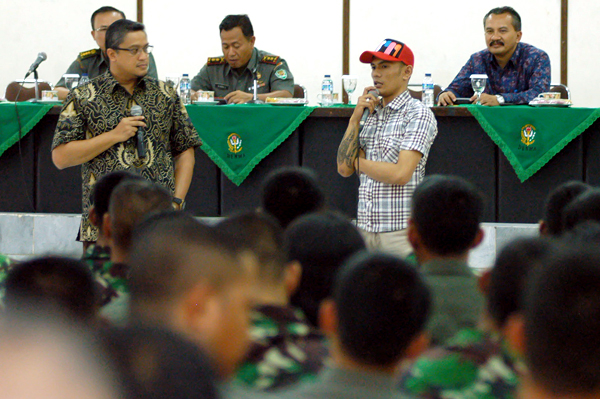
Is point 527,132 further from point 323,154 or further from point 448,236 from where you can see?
point 448,236

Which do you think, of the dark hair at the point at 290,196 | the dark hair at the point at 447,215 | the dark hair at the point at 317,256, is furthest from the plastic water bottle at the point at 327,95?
the dark hair at the point at 317,256

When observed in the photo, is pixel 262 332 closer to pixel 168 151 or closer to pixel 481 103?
pixel 168 151

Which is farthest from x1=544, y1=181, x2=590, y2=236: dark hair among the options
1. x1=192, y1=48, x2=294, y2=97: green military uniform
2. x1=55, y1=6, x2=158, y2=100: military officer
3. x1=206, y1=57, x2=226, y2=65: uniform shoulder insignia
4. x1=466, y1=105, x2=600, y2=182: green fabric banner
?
x1=55, y1=6, x2=158, y2=100: military officer

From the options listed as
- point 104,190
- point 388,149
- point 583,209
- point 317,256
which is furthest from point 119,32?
point 583,209

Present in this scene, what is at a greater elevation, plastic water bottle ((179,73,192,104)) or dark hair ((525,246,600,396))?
plastic water bottle ((179,73,192,104))

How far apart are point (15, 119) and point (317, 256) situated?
3.26 metres

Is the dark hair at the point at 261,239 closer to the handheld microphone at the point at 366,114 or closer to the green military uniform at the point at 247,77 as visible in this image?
the handheld microphone at the point at 366,114

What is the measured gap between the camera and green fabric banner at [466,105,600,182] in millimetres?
4141

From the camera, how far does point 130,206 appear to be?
2.09 meters

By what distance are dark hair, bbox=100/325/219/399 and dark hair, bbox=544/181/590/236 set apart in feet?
5.67

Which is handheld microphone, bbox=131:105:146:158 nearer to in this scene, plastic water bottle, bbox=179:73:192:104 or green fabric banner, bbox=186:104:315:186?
green fabric banner, bbox=186:104:315:186

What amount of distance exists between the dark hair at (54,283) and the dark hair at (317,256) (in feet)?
1.50

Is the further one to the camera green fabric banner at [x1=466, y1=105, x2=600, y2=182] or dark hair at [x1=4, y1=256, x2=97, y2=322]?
green fabric banner at [x1=466, y1=105, x2=600, y2=182]

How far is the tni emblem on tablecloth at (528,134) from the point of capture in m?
4.16
